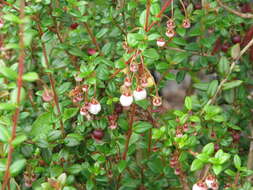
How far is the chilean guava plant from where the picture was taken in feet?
4.86

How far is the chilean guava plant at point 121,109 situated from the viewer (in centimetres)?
148

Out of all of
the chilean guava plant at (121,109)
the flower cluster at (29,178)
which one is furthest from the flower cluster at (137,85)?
the flower cluster at (29,178)

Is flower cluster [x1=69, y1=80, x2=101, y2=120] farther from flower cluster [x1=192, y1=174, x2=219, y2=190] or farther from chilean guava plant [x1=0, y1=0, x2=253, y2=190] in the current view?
flower cluster [x1=192, y1=174, x2=219, y2=190]

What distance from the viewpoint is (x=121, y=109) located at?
1769 mm

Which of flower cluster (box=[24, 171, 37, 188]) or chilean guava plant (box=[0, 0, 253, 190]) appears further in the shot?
flower cluster (box=[24, 171, 37, 188])

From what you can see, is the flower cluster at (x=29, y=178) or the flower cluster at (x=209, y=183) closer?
the flower cluster at (x=209, y=183)

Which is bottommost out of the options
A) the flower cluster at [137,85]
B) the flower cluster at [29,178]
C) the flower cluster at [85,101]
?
the flower cluster at [29,178]

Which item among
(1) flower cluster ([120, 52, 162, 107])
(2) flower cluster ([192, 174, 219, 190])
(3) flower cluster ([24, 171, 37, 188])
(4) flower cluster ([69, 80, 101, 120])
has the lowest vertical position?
(3) flower cluster ([24, 171, 37, 188])

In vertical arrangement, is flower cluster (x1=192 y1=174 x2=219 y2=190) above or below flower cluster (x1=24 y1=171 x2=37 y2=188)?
above

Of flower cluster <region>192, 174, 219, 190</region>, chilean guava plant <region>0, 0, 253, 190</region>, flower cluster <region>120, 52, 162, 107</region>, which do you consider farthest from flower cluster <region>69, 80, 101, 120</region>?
flower cluster <region>192, 174, 219, 190</region>

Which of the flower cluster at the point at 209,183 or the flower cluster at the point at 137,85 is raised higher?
the flower cluster at the point at 137,85

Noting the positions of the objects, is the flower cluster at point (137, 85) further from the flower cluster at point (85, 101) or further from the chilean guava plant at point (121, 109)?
the flower cluster at point (85, 101)

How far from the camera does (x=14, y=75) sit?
1.20 meters

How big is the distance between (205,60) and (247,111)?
0.32 metres
